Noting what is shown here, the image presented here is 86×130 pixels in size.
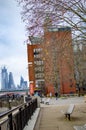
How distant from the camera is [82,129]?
41.5 feet

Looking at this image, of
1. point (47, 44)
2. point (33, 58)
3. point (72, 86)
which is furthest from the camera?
point (33, 58)

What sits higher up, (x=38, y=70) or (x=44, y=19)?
(x=38, y=70)

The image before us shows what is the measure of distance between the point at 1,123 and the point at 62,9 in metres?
5.38

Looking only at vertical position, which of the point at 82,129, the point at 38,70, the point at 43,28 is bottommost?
the point at 82,129

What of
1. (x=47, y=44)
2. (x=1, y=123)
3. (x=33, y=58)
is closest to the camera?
(x=1, y=123)

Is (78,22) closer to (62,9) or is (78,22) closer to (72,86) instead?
(62,9)

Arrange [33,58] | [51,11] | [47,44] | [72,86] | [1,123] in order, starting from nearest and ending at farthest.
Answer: [1,123]
[51,11]
[47,44]
[72,86]
[33,58]

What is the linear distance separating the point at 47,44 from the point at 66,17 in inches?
145

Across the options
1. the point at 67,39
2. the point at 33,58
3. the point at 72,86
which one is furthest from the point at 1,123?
the point at 33,58

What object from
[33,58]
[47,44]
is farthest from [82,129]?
[33,58]

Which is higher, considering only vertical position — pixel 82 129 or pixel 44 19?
pixel 44 19

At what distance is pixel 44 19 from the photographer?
11992 millimetres

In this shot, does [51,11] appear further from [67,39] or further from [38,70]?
[38,70]

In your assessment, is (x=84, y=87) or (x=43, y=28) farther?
(x=84, y=87)
